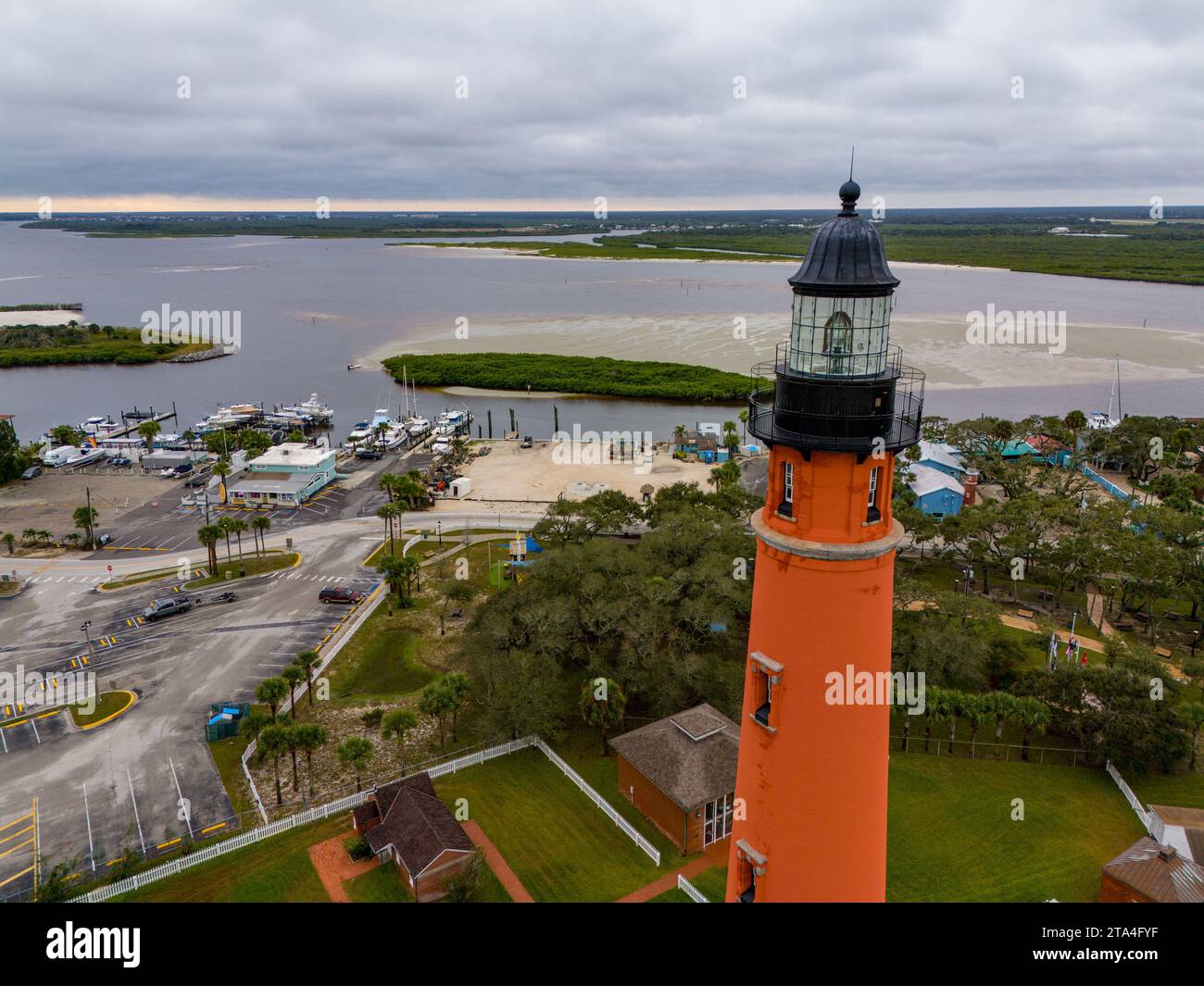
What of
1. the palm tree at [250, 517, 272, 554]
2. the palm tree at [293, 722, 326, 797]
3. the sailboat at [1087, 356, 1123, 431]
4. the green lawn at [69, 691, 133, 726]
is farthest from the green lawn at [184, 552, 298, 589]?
the sailboat at [1087, 356, 1123, 431]

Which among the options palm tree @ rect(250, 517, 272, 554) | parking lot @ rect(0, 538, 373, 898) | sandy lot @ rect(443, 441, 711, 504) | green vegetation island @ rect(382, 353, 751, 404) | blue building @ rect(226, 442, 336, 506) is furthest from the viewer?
green vegetation island @ rect(382, 353, 751, 404)

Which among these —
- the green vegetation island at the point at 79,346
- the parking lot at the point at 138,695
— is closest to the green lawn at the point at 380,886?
the parking lot at the point at 138,695

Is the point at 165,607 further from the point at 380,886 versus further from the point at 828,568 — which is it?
the point at 828,568

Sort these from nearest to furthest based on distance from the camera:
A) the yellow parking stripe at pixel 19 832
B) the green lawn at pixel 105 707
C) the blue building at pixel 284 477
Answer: the yellow parking stripe at pixel 19 832 → the green lawn at pixel 105 707 → the blue building at pixel 284 477

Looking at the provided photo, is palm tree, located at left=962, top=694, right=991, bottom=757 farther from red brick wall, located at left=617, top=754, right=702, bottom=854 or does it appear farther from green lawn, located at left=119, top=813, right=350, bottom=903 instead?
green lawn, located at left=119, top=813, right=350, bottom=903

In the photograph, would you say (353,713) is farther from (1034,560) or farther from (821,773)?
(1034,560)

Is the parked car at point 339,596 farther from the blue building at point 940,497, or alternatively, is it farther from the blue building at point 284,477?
the blue building at point 940,497
